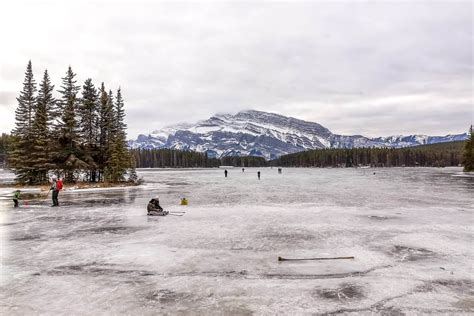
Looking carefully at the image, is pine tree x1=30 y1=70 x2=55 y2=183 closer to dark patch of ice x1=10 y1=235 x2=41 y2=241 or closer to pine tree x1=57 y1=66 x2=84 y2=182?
pine tree x1=57 y1=66 x2=84 y2=182

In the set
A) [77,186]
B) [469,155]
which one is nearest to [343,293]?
[77,186]

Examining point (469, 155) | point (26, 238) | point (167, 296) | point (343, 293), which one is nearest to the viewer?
point (167, 296)

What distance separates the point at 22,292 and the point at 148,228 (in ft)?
27.9

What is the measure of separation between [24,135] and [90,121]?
939 centimetres

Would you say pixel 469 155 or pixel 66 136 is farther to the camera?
pixel 469 155

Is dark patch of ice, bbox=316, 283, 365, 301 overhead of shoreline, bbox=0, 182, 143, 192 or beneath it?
beneath

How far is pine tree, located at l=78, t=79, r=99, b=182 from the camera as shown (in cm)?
5368

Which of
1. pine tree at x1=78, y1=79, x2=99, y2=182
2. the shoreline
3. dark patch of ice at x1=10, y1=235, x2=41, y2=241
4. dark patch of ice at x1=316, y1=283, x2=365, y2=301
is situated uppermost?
pine tree at x1=78, y1=79, x2=99, y2=182

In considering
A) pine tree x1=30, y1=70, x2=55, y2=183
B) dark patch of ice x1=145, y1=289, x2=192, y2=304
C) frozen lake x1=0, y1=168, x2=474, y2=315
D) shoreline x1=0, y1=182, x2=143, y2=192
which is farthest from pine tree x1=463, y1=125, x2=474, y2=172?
dark patch of ice x1=145, y1=289, x2=192, y2=304

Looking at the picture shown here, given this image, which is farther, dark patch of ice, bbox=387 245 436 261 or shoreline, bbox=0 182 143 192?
shoreline, bbox=0 182 143 192

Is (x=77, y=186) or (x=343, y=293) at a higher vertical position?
(x=77, y=186)

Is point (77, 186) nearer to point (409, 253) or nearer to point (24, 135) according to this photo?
point (24, 135)

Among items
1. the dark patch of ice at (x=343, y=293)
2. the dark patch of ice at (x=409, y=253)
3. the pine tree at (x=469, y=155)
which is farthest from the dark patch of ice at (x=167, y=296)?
the pine tree at (x=469, y=155)

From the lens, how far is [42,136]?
48.3 m
